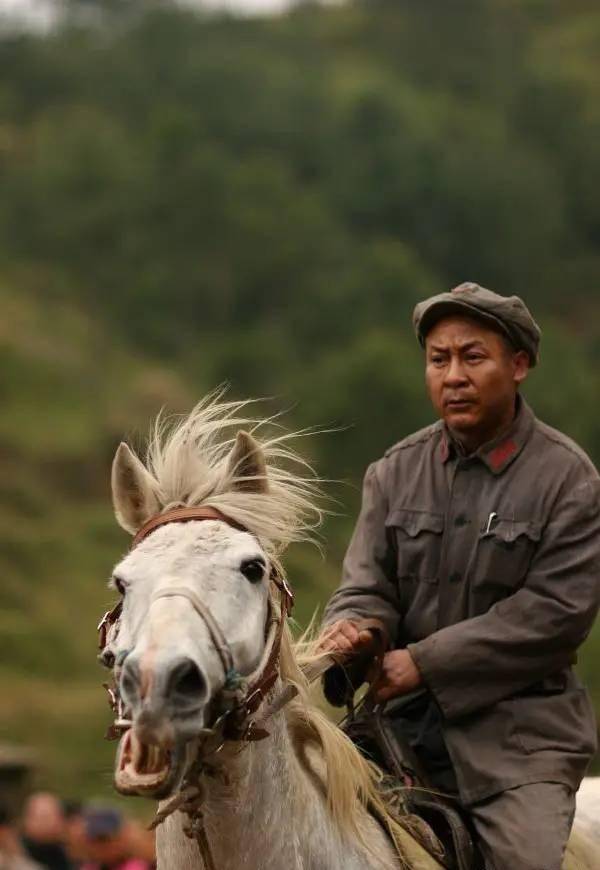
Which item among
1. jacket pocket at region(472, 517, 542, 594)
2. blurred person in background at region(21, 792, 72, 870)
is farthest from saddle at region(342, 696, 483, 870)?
A: blurred person in background at region(21, 792, 72, 870)

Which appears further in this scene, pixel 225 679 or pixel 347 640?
pixel 347 640

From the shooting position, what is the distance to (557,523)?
6324 mm

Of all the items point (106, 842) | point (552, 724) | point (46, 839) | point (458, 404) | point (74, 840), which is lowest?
point (74, 840)

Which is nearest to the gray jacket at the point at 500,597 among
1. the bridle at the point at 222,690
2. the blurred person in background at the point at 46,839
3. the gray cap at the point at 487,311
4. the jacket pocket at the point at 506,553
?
the jacket pocket at the point at 506,553

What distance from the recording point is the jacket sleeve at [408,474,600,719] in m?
6.25

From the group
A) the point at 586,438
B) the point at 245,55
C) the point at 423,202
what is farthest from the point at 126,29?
the point at 586,438

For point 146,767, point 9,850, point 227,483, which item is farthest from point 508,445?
point 9,850

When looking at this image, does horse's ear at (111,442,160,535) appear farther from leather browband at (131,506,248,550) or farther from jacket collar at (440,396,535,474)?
jacket collar at (440,396,535,474)

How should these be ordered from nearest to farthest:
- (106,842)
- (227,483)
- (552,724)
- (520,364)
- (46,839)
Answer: (227,483) < (552,724) < (520,364) < (106,842) < (46,839)

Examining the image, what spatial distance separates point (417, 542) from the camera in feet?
→ 21.7

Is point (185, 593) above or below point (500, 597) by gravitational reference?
above

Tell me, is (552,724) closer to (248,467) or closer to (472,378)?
(472,378)

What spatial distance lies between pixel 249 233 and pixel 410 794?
9042 cm

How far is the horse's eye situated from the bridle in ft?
0.53
